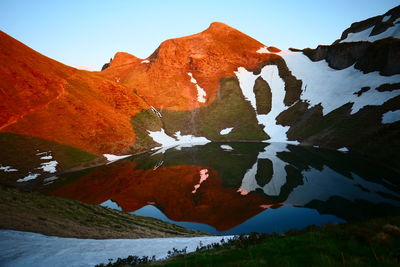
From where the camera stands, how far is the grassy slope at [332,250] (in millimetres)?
7531

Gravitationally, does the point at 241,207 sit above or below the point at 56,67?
below

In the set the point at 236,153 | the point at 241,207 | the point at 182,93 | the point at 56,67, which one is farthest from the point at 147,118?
the point at 241,207

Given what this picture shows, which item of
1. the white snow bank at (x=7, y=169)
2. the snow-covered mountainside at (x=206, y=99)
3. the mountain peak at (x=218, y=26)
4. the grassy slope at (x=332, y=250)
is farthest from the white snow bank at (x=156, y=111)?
the grassy slope at (x=332, y=250)

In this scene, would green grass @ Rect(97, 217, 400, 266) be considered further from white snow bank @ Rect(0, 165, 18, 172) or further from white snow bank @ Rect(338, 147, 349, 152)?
white snow bank @ Rect(0, 165, 18, 172)

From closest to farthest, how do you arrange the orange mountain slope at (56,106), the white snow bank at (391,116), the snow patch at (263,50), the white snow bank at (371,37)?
the white snow bank at (391,116)
the orange mountain slope at (56,106)
the white snow bank at (371,37)
the snow patch at (263,50)

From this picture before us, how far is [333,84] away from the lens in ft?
359

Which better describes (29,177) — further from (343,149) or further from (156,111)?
(343,149)

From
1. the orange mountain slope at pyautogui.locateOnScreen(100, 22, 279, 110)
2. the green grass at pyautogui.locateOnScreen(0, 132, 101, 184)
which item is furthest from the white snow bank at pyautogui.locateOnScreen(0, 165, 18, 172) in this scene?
the orange mountain slope at pyautogui.locateOnScreen(100, 22, 279, 110)

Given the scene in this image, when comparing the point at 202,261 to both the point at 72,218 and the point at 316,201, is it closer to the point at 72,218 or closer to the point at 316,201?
the point at 72,218

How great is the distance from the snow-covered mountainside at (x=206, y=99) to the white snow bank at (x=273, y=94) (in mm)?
566

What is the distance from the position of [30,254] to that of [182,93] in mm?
132577

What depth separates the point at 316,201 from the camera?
115 feet

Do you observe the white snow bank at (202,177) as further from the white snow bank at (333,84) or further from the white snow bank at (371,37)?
the white snow bank at (371,37)

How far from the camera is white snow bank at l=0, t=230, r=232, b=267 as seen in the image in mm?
14102
